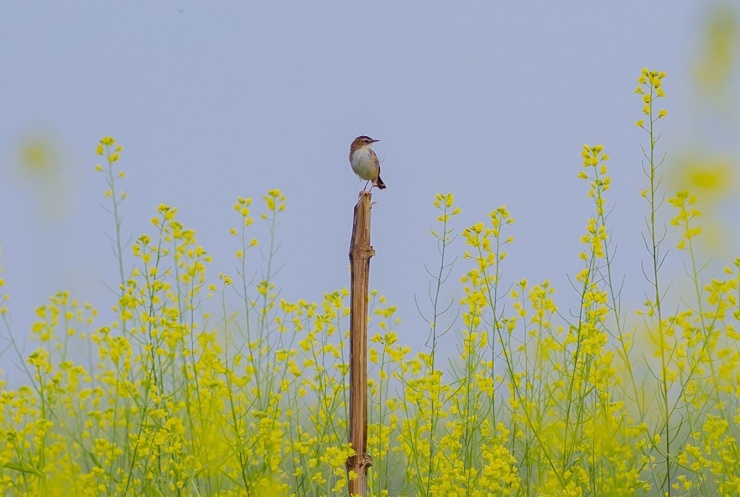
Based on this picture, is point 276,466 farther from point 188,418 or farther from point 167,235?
point 167,235

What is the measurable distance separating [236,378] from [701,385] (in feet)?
7.24

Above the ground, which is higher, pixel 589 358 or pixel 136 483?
pixel 589 358

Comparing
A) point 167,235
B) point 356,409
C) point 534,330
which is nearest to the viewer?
point 356,409

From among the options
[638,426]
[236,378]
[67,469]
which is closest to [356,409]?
[236,378]

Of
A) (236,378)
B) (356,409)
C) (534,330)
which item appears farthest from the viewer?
(534,330)

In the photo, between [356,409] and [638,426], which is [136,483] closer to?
[356,409]

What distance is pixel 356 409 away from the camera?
11.0 ft

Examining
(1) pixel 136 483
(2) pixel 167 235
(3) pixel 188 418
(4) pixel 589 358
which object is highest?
(2) pixel 167 235

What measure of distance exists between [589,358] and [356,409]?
1201mm

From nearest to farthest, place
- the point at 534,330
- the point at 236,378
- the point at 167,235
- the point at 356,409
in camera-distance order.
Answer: the point at 356,409 < the point at 236,378 < the point at 167,235 < the point at 534,330

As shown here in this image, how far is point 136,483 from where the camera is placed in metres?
4.23

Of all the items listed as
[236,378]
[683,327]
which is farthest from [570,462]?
[236,378]

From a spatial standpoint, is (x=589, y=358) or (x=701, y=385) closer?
(x=589, y=358)

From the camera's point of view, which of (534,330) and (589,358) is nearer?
(589,358)
